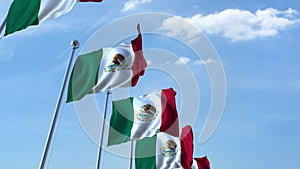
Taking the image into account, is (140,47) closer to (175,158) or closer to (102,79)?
(102,79)

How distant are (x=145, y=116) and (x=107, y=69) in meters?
3.08

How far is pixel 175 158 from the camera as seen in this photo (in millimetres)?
19562

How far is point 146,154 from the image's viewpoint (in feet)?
62.8

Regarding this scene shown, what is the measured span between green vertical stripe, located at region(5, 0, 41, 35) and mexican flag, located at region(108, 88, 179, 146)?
22.3 feet

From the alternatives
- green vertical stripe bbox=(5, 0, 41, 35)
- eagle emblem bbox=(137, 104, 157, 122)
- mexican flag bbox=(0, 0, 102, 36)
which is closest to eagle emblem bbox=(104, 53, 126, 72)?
eagle emblem bbox=(137, 104, 157, 122)

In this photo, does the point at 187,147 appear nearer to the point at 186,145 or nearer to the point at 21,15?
the point at 186,145

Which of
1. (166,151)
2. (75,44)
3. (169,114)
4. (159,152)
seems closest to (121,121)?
(169,114)

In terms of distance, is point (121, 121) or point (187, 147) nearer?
point (121, 121)

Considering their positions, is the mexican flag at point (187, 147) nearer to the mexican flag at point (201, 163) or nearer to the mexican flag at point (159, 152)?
the mexican flag at point (159, 152)

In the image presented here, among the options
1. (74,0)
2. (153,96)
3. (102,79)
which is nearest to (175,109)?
(153,96)

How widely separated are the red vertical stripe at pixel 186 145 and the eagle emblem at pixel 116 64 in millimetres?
5665

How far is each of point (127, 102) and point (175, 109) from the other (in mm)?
1933

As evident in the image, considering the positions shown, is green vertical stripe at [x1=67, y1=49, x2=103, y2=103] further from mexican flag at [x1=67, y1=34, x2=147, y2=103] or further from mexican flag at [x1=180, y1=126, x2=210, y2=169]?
mexican flag at [x1=180, y1=126, x2=210, y2=169]

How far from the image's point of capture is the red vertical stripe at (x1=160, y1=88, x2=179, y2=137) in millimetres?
16453
